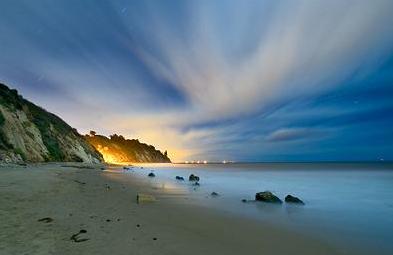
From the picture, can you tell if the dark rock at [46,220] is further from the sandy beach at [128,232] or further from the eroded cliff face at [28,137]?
the eroded cliff face at [28,137]

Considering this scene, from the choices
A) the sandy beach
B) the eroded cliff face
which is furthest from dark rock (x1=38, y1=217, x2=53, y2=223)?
the eroded cliff face

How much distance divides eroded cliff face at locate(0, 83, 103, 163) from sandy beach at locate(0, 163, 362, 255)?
27.7 metres

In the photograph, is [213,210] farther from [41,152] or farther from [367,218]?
[41,152]

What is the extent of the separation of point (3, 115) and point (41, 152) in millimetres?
10319

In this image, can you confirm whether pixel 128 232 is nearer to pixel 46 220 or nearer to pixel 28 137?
pixel 46 220

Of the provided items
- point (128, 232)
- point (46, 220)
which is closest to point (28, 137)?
point (46, 220)

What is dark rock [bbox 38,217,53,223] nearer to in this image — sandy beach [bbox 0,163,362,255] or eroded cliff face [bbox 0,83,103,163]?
sandy beach [bbox 0,163,362,255]

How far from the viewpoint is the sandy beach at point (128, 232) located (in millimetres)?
6238

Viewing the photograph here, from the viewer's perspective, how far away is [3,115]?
38875 millimetres

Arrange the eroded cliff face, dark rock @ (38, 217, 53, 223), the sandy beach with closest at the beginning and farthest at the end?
the sandy beach
dark rock @ (38, 217, 53, 223)
the eroded cliff face

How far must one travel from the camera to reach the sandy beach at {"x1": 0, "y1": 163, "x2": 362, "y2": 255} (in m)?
6.24

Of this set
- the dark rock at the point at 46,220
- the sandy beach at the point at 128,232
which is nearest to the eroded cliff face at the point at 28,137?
the sandy beach at the point at 128,232

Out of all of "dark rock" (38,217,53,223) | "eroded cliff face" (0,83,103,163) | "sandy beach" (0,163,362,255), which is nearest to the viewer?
"sandy beach" (0,163,362,255)

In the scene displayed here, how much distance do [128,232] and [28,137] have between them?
149ft
